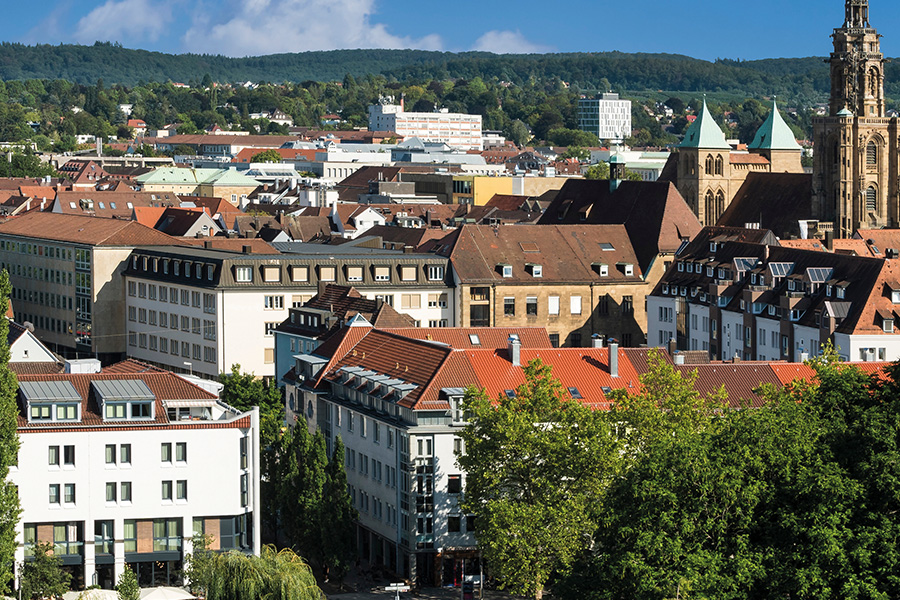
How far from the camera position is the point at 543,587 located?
237 ft

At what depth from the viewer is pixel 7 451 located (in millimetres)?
64312

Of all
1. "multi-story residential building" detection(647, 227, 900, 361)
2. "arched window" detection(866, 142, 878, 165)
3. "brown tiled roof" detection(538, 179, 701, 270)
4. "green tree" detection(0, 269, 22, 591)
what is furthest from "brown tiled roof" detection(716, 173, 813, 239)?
"green tree" detection(0, 269, 22, 591)

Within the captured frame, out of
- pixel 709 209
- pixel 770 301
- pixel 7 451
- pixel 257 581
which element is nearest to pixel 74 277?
pixel 770 301

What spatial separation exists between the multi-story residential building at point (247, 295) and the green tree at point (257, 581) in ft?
171

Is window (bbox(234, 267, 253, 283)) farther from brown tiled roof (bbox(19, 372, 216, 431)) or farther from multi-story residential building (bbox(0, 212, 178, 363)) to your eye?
brown tiled roof (bbox(19, 372, 216, 431))

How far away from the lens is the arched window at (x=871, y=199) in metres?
158

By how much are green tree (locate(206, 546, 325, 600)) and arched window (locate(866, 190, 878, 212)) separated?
102456 mm

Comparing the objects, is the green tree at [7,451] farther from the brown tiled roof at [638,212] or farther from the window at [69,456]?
the brown tiled roof at [638,212]

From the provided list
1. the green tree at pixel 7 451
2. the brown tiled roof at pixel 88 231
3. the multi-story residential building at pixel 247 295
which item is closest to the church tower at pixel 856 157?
the multi-story residential building at pixel 247 295

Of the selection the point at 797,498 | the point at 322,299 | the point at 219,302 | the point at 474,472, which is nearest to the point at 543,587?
the point at 474,472

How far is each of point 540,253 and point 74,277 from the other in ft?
110

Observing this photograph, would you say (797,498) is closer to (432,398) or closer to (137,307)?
(432,398)

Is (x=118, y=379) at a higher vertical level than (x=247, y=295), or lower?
lower

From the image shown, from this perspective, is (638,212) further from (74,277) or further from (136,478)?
(136,478)
